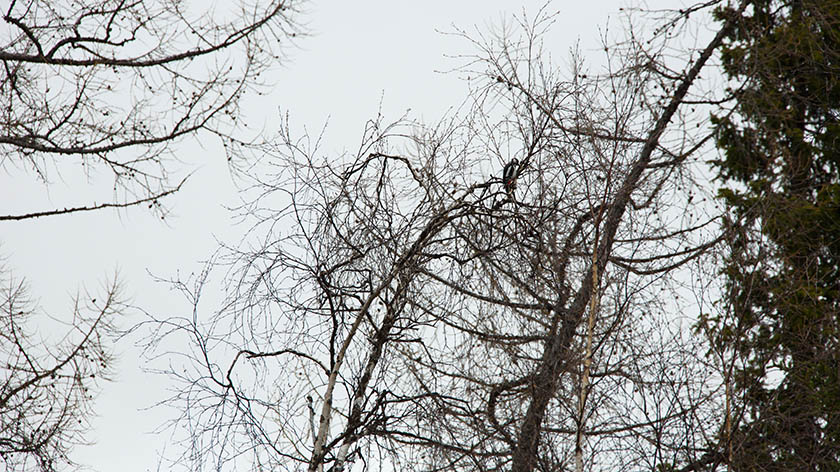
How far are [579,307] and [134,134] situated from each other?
3.59 meters

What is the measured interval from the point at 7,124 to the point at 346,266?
2.69m

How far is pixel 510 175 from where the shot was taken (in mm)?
5852

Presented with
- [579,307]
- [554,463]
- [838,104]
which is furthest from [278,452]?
[838,104]

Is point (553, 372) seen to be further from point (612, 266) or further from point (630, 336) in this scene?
point (612, 266)

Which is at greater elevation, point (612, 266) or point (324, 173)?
point (324, 173)

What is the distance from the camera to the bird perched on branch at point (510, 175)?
18.7 ft

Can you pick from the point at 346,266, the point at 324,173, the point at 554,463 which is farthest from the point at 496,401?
the point at 324,173

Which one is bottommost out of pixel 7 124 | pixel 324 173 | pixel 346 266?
pixel 346 266

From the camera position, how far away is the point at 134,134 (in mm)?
6234

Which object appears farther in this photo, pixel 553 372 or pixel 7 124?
pixel 7 124

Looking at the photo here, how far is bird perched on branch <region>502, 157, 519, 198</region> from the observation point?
5691mm

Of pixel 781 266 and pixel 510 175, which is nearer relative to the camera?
pixel 510 175

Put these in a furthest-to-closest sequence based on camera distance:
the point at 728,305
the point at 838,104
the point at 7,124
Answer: the point at 838,104 → the point at 7,124 → the point at 728,305

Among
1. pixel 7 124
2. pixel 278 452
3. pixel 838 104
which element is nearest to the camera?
pixel 278 452
